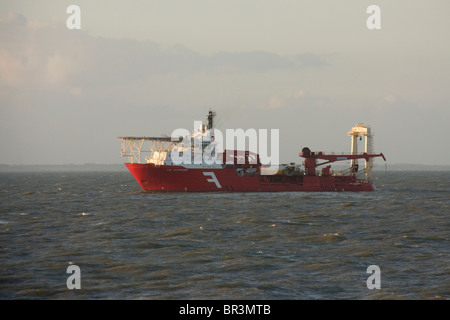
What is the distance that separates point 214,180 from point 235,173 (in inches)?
105

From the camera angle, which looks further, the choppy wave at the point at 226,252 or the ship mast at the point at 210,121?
the ship mast at the point at 210,121

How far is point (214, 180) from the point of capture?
58.0 metres

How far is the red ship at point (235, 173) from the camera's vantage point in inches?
2250

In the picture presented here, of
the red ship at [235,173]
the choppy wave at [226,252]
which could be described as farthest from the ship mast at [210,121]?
the choppy wave at [226,252]

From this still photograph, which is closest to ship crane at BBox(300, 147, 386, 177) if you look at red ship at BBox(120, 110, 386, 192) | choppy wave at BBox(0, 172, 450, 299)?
red ship at BBox(120, 110, 386, 192)

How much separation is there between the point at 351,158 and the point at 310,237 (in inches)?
1441

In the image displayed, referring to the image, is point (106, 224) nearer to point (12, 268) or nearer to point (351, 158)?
point (12, 268)

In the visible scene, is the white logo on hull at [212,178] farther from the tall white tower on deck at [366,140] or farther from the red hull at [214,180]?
the tall white tower on deck at [366,140]

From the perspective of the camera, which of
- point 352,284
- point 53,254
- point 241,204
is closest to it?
point 352,284

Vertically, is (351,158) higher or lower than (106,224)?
higher

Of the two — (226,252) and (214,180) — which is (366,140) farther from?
(226,252)
